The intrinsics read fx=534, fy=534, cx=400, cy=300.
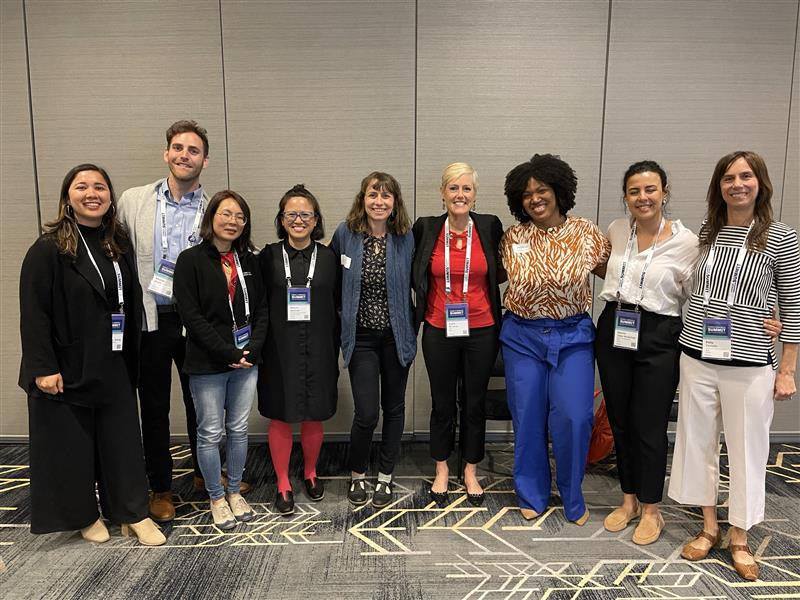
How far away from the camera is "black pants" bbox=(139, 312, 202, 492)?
2.61 meters

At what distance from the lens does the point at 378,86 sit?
3455mm

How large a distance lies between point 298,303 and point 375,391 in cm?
62

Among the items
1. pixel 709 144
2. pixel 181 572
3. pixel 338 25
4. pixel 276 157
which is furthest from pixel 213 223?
pixel 709 144

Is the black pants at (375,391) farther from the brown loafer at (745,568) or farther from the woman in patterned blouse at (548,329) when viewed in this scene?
the brown loafer at (745,568)

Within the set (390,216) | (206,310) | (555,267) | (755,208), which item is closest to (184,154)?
(206,310)

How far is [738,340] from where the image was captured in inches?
86.7

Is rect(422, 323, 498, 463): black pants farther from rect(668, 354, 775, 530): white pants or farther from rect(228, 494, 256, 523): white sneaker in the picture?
rect(228, 494, 256, 523): white sneaker

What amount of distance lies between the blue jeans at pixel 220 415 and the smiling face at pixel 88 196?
846mm

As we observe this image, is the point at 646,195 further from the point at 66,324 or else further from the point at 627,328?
the point at 66,324

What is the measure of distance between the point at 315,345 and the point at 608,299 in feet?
4.68

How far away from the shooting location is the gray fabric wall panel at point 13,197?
339cm

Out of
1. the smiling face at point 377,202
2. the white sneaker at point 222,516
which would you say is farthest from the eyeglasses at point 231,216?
the white sneaker at point 222,516

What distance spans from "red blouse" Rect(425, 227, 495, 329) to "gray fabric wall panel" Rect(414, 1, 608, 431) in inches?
37.7

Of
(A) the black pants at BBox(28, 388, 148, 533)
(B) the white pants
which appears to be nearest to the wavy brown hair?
(A) the black pants at BBox(28, 388, 148, 533)
